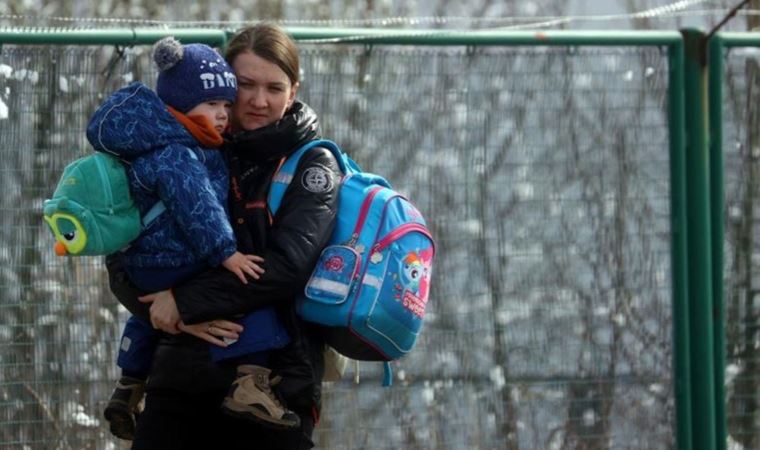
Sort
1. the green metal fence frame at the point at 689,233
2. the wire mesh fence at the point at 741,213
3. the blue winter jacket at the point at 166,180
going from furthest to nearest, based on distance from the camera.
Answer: the wire mesh fence at the point at 741,213 < the green metal fence frame at the point at 689,233 < the blue winter jacket at the point at 166,180

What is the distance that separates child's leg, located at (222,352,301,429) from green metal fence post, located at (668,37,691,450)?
93.5 inches

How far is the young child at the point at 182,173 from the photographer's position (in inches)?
153

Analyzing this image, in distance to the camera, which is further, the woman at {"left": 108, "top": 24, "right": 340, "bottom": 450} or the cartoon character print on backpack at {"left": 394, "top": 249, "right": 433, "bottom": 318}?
the cartoon character print on backpack at {"left": 394, "top": 249, "right": 433, "bottom": 318}

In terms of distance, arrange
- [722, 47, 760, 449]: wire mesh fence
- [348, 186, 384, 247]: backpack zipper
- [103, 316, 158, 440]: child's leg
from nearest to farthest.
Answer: [348, 186, 384, 247]: backpack zipper < [103, 316, 158, 440]: child's leg < [722, 47, 760, 449]: wire mesh fence

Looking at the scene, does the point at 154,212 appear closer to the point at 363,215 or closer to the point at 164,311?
the point at 164,311

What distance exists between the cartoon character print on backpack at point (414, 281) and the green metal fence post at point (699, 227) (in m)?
2.13

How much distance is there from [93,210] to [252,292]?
0.44 m

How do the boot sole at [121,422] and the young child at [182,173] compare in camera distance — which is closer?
the young child at [182,173]

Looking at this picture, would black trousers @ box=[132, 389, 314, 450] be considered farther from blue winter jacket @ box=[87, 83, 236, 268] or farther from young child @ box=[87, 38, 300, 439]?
blue winter jacket @ box=[87, 83, 236, 268]

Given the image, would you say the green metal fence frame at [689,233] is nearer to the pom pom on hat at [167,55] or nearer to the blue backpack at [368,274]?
the blue backpack at [368,274]

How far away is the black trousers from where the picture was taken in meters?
4.05

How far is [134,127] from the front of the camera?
3938 millimetres

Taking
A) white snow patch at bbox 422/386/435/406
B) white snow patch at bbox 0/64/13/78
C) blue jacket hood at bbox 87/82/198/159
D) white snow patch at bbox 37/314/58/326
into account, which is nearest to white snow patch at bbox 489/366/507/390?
white snow patch at bbox 422/386/435/406

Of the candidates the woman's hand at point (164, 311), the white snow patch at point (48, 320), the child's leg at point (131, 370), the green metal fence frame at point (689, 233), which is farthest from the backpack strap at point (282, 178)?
Result: the green metal fence frame at point (689, 233)
